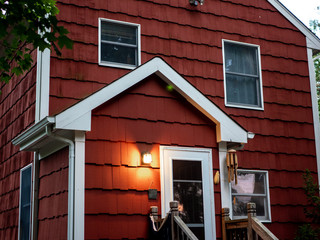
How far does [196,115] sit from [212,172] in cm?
97

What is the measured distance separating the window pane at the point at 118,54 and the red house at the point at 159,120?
2cm

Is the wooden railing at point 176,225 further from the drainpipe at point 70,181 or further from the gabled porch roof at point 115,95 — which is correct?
the gabled porch roof at point 115,95

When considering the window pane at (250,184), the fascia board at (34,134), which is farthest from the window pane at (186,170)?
the fascia board at (34,134)

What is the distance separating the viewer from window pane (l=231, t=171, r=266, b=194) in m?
9.75

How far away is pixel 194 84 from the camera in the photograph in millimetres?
9938

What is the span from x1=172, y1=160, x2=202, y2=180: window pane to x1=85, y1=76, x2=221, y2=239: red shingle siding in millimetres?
291

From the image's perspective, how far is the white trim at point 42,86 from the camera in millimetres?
8562

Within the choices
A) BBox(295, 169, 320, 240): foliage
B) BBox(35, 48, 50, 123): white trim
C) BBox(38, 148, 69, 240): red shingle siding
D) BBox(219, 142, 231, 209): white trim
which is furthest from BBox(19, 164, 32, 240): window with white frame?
BBox(295, 169, 320, 240): foliage

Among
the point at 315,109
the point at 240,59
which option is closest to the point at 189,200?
the point at 240,59

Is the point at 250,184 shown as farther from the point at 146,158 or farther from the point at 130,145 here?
the point at 130,145

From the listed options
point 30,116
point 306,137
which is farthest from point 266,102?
point 30,116

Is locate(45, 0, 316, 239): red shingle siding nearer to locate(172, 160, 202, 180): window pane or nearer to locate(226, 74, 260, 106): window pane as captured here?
locate(226, 74, 260, 106): window pane

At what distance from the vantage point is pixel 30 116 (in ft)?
30.3

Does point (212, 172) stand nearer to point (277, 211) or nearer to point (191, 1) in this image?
point (277, 211)
